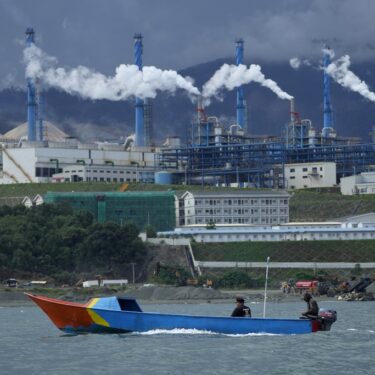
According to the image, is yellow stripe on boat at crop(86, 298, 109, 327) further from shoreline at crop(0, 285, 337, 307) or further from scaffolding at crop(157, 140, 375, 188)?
scaffolding at crop(157, 140, 375, 188)

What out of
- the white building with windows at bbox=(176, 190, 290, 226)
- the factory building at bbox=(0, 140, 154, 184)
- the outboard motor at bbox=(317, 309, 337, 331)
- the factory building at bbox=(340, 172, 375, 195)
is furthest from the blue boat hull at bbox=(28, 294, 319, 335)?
the factory building at bbox=(0, 140, 154, 184)

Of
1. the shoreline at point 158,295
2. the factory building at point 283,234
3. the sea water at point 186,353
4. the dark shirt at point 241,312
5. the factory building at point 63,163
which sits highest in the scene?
the factory building at point 63,163

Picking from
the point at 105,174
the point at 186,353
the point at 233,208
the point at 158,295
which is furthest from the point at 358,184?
the point at 186,353

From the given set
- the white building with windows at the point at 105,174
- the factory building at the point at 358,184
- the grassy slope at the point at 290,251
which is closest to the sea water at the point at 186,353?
the grassy slope at the point at 290,251

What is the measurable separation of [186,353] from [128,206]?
94.1 m

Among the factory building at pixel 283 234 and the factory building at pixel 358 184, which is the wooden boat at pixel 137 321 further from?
the factory building at pixel 358 184

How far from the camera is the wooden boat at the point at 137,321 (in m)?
65.4

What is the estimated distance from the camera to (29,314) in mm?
92562

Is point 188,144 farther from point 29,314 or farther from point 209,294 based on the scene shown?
point 29,314

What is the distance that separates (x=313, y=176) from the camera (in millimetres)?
183250

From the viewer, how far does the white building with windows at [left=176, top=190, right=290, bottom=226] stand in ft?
510

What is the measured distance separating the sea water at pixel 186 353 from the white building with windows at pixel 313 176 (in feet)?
358

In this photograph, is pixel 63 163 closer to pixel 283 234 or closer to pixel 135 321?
pixel 283 234

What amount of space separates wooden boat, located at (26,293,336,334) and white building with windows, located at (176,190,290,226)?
288 ft
